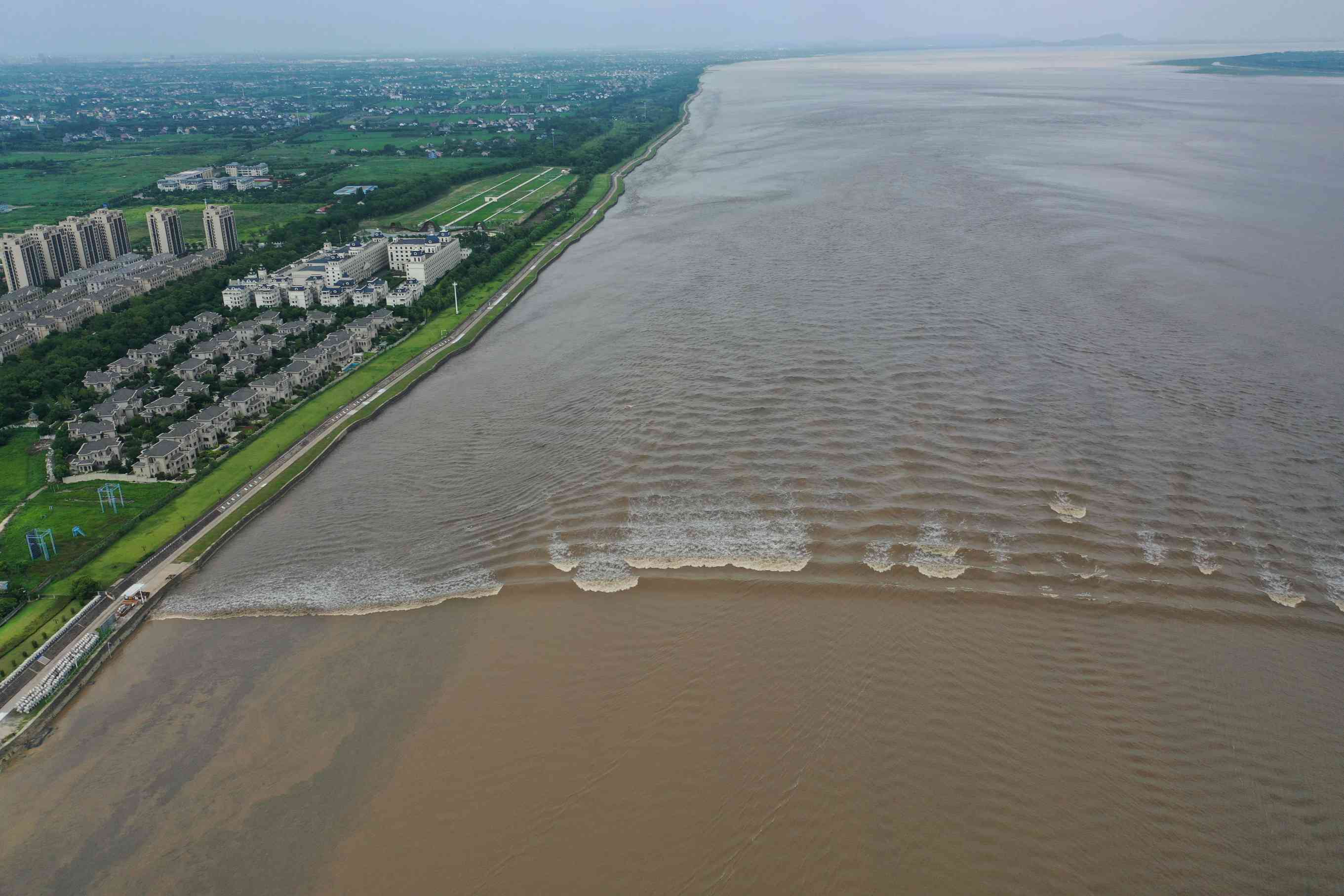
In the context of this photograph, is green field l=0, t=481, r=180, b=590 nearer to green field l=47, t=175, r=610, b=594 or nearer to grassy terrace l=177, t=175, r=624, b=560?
green field l=47, t=175, r=610, b=594

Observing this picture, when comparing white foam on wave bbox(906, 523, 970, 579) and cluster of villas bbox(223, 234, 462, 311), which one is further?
cluster of villas bbox(223, 234, 462, 311)

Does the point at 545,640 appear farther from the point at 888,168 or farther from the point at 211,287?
the point at 888,168

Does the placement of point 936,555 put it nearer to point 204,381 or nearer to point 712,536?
point 712,536

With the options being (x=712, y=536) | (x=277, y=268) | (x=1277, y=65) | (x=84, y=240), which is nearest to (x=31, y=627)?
(x=712, y=536)

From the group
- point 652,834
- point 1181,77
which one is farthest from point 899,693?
point 1181,77

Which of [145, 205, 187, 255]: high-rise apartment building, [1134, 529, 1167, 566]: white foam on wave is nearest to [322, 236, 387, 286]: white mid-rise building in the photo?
[145, 205, 187, 255]: high-rise apartment building

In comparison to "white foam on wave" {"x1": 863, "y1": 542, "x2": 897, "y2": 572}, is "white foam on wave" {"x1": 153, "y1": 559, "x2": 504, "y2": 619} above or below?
below

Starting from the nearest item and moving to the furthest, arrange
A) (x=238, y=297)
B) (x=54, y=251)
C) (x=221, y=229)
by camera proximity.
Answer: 1. (x=238, y=297)
2. (x=54, y=251)
3. (x=221, y=229)
